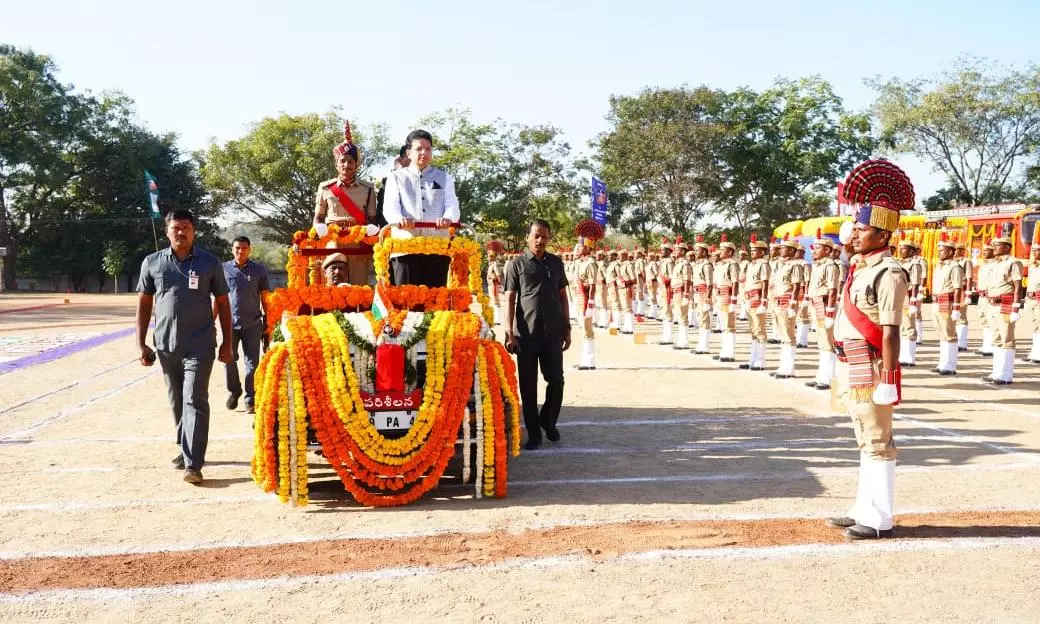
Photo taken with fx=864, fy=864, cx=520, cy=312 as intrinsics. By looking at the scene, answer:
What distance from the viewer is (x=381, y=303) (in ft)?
21.4

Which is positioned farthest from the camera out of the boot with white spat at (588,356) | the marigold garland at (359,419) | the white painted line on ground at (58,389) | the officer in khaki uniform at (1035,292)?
the officer in khaki uniform at (1035,292)

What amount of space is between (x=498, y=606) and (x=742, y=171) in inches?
1830

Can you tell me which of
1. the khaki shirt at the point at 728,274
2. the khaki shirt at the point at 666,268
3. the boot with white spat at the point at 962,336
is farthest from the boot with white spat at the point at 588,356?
the boot with white spat at the point at 962,336

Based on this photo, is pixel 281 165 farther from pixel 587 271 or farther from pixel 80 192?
pixel 587 271

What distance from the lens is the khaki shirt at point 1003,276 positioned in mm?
13289

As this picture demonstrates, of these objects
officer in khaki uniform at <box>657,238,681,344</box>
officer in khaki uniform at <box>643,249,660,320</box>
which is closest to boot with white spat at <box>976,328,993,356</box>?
officer in khaki uniform at <box>657,238,681,344</box>

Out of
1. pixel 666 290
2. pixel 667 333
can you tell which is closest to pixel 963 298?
pixel 667 333

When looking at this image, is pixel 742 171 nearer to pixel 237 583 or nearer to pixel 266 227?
pixel 266 227

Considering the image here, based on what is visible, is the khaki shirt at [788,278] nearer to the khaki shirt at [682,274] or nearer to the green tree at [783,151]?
the khaki shirt at [682,274]

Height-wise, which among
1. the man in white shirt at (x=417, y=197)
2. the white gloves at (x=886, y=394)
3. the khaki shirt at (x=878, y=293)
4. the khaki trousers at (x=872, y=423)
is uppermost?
the man in white shirt at (x=417, y=197)

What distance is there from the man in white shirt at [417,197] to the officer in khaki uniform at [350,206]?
0.65 metres

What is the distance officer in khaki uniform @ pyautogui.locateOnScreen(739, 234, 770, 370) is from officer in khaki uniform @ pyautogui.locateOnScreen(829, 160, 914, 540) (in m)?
8.31

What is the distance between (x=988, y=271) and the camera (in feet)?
44.9

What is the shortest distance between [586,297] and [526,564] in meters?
10.4
